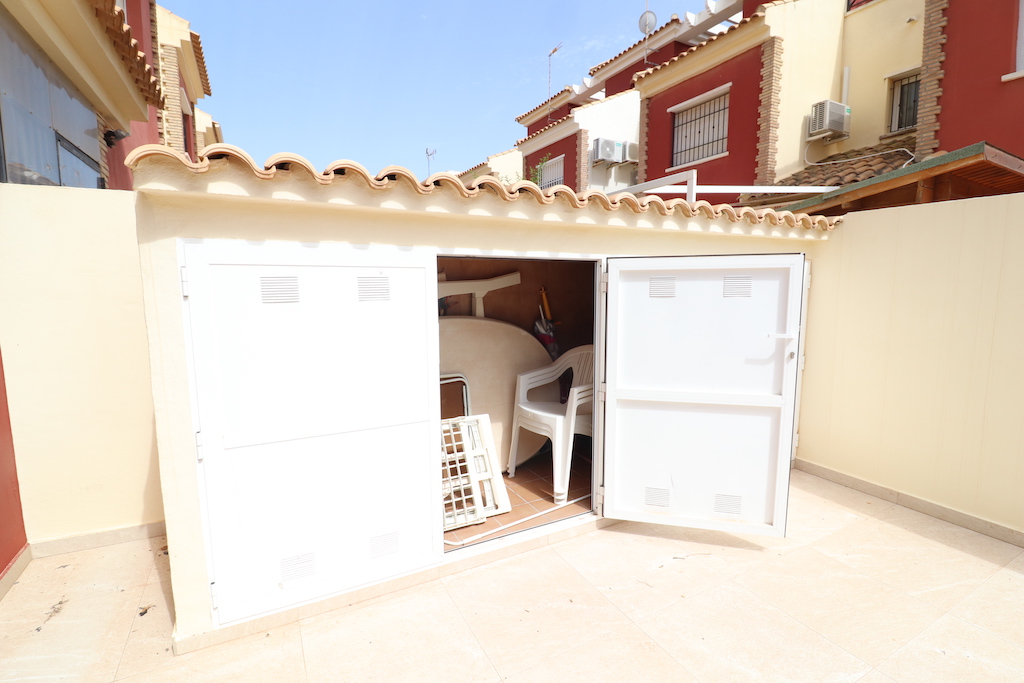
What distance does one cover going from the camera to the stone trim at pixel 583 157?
569 inches

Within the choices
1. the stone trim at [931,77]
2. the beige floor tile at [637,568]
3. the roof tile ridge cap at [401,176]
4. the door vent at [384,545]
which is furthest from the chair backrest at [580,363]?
the stone trim at [931,77]

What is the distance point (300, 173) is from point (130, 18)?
6119 millimetres

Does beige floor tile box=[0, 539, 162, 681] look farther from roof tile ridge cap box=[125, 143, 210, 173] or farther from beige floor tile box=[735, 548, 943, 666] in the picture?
beige floor tile box=[735, 548, 943, 666]

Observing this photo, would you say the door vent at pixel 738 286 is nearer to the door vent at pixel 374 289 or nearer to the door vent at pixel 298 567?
the door vent at pixel 374 289

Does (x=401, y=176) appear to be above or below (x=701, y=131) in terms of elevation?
below

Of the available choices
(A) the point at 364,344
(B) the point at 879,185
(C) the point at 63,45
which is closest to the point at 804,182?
(B) the point at 879,185

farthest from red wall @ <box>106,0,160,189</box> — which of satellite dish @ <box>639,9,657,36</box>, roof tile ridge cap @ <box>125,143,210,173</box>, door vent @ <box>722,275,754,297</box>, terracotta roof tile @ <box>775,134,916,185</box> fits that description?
satellite dish @ <box>639,9,657,36</box>

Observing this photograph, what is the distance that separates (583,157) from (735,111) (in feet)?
17.1

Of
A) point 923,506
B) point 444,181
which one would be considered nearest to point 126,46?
point 444,181

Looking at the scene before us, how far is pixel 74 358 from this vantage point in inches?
148

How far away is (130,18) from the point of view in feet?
20.6

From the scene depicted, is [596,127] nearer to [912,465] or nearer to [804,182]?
[804,182]

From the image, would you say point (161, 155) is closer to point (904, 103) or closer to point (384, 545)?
point (384, 545)

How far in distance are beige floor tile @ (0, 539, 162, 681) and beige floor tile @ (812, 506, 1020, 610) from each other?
507 cm
